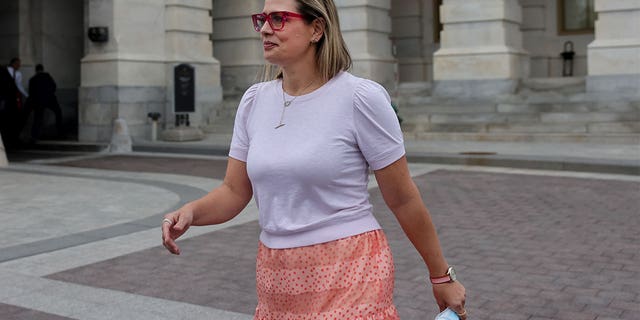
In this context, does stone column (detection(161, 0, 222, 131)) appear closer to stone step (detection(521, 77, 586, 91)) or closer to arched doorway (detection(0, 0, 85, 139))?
arched doorway (detection(0, 0, 85, 139))

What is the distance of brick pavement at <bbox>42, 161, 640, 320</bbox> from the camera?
17.9 ft

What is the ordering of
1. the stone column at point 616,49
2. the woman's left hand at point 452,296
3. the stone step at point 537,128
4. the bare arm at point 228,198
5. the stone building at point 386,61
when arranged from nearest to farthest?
the woman's left hand at point 452,296 < the bare arm at point 228,198 < the stone step at point 537,128 < the stone column at point 616,49 < the stone building at point 386,61

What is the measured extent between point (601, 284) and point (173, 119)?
16.4m

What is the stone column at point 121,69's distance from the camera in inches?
779

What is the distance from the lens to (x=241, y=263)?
6805 millimetres

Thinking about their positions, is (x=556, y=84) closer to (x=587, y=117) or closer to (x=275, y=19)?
(x=587, y=117)

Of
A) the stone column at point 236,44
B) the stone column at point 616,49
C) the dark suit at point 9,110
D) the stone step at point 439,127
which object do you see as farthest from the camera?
the stone column at point 236,44

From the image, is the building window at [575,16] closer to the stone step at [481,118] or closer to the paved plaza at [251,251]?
the stone step at [481,118]

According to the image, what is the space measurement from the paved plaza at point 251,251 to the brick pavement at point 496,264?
14 millimetres

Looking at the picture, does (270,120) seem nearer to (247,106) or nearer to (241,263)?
(247,106)

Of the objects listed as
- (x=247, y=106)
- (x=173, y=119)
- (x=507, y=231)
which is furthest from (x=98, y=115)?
(x=247, y=106)

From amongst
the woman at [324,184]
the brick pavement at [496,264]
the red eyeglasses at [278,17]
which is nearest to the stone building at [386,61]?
the brick pavement at [496,264]

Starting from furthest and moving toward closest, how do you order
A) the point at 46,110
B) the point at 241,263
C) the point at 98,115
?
the point at 46,110, the point at 98,115, the point at 241,263

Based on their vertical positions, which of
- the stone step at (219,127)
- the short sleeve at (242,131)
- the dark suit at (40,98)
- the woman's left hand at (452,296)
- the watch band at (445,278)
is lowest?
the woman's left hand at (452,296)
